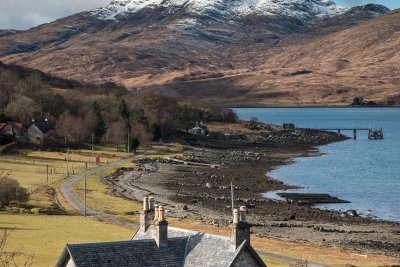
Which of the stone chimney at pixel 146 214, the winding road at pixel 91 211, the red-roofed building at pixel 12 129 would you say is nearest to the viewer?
the stone chimney at pixel 146 214

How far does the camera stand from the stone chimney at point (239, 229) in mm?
25594

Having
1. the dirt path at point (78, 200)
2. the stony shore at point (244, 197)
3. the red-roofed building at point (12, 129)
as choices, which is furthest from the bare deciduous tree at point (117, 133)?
the dirt path at point (78, 200)

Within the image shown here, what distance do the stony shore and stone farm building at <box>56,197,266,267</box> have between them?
32623mm

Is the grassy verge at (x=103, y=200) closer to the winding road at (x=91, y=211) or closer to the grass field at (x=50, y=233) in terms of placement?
the winding road at (x=91, y=211)

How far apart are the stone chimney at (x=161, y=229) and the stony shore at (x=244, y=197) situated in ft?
110

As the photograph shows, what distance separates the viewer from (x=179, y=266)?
88.1ft

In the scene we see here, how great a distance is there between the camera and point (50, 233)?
5597cm

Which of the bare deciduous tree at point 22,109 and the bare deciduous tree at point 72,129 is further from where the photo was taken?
the bare deciduous tree at point 22,109

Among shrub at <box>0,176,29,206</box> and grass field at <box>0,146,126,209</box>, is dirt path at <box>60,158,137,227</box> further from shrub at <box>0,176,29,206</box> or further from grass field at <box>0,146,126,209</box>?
shrub at <box>0,176,29,206</box>

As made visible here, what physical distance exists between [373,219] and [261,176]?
38168 millimetres

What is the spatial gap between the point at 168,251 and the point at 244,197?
2397 inches

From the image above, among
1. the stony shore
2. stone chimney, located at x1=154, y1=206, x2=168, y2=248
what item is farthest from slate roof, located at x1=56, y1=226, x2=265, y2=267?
the stony shore

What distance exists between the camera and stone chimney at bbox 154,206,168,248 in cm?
2650

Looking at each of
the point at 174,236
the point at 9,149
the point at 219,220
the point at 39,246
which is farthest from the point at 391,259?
the point at 9,149
